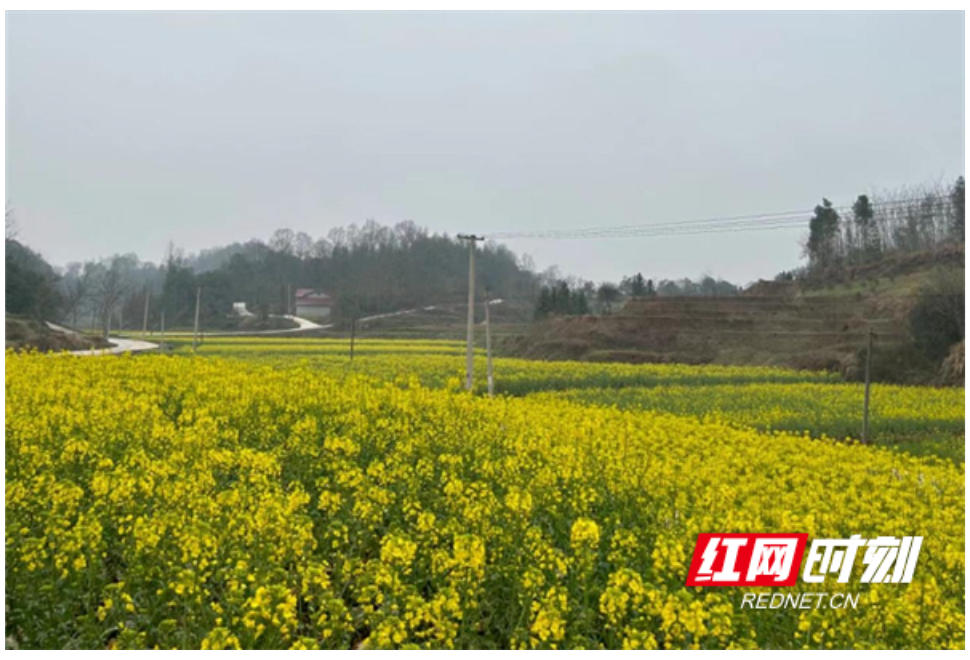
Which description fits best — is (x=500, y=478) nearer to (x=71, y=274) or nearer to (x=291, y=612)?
(x=291, y=612)

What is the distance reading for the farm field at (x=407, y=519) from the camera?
430 centimetres

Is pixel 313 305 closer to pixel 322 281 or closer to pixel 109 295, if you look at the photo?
pixel 322 281

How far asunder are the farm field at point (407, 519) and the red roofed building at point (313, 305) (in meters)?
84.0

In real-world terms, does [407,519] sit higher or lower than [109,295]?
lower

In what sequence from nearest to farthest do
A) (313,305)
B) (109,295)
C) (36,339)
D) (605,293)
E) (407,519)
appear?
(407,519)
(36,339)
(109,295)
(605,293)
(313,305)

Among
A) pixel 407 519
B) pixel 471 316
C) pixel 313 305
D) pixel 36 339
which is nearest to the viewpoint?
pixel 407 519

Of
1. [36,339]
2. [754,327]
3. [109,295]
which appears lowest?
[36,339]

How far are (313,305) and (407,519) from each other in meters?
95.1

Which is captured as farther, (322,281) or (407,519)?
(322,281)

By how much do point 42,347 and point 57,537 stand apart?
41060mm

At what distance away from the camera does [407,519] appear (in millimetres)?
5816

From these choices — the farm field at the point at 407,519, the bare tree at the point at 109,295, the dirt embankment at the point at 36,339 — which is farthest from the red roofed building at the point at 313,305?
the farm field at the point at 407,519

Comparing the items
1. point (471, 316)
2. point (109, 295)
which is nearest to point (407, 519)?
point (471, 316)

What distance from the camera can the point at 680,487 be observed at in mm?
7684
